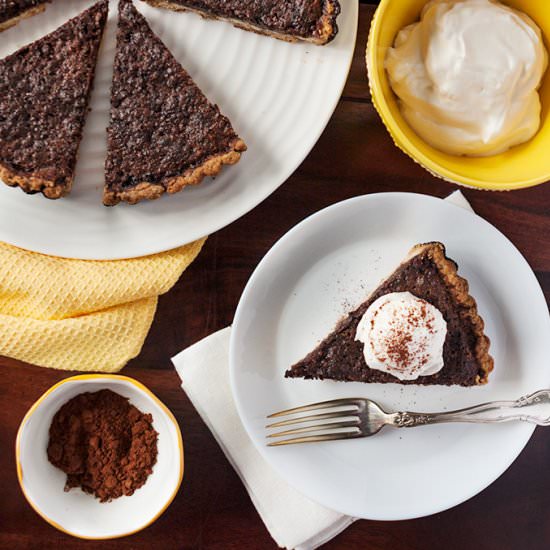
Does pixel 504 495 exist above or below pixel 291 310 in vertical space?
below

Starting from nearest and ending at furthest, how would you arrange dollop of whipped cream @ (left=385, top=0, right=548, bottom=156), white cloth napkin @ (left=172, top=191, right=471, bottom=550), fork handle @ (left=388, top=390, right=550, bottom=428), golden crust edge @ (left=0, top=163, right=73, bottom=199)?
dollop of whipped cream @ (left=385, top=0, right=548, bottom=156)
golden crust edge @ (left=0, top=163, right=73, bottom=199)
fork handle @ (left=388, top=390, right=550, bottom=428)
white cloth napkin @ (left=172, top=191, right=471, bottom=550)

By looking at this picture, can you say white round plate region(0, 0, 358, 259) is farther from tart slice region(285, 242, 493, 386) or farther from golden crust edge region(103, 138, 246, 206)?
tart slice region(285, 242, 493, 386)

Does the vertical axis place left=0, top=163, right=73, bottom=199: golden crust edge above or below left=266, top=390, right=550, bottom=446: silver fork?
above

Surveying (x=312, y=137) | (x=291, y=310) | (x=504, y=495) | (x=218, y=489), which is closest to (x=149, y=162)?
(x=312, y=137)

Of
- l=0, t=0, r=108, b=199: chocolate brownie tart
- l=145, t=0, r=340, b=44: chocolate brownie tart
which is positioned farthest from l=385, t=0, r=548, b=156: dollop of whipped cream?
l=0, t=0, r=108, b=199: chocolate brownie tart

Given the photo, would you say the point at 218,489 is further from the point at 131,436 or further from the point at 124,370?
the point at 124,370

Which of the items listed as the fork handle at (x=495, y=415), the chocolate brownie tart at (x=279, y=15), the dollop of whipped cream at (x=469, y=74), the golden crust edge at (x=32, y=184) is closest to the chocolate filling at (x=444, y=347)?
the fork handle at (x=495, y=415)
